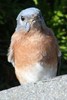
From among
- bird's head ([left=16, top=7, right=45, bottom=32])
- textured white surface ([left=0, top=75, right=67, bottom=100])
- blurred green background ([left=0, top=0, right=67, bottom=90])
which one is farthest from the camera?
blurred green background ([left=0, top=0, right=67, bottom=90])

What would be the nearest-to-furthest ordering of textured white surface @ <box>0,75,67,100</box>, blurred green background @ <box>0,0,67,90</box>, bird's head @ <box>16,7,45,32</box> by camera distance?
textured white surface @ <box>0,75,67,100</box>, bird's head @ <box>16,7,45,32</box>, blurred green background @ <box>0,0,67,90</box>

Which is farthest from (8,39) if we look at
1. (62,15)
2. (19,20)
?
(19,20)

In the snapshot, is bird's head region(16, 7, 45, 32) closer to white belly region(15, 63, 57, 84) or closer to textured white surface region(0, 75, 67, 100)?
white belly region(15, 63, 57, 84)

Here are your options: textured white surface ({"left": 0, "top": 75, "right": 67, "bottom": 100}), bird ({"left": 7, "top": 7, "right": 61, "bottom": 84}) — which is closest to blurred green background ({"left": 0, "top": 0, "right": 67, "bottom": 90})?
bird ({"left": 7, "top": 7, "right": 61, "bottom": 84})

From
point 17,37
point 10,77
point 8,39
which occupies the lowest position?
point 10,77

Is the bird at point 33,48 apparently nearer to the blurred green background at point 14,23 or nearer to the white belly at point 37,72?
the white belly at point 37,72

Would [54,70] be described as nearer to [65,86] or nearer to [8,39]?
[65,86]
